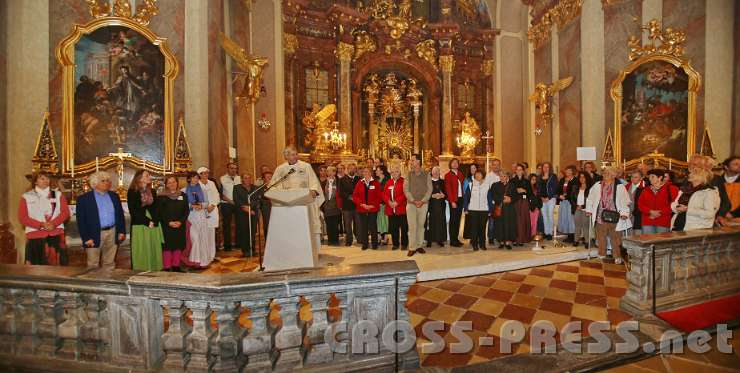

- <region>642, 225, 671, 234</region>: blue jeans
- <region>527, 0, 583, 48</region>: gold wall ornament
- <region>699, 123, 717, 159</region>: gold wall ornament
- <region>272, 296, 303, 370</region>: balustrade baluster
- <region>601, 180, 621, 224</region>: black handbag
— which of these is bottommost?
<region>272, 296, 303, 370</region>: balustrade baluster

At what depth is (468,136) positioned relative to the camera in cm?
1675

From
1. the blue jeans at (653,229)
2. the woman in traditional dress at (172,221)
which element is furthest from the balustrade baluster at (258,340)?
the blue jeans at (653,229)

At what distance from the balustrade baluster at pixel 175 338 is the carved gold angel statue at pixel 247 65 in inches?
325

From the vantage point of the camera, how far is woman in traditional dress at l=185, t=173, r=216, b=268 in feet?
20.3

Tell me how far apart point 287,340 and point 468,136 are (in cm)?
1573

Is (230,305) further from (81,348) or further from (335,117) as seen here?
(335,117)

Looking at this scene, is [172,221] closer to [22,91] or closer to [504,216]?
[22,91]

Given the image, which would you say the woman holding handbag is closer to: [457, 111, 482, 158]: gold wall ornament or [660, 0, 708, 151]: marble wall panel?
[660, 0, 708, 151]: marble wall panel

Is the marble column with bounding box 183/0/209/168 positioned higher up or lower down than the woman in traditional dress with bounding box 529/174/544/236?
higher up

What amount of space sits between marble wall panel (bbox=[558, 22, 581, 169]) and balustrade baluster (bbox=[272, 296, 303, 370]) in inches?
493

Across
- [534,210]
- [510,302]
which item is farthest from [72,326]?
[534,210]

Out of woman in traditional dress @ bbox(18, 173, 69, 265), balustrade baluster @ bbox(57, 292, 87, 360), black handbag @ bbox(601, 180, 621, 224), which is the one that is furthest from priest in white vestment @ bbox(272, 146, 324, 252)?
black handbag @ bbox(601, 180, 621, 224)

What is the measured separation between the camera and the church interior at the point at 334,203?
2.41 meters

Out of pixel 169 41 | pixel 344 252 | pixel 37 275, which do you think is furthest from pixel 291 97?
pixel 37 275
